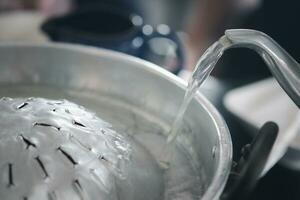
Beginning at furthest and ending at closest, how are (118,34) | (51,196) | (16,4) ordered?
(16,4)
(118,34)
(51,196)

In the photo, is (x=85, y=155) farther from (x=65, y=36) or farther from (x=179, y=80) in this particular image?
(x=65, y=36)

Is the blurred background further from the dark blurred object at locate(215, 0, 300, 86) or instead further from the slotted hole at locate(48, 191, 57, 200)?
the slotted hole at locate(48, 191, 57, 200)

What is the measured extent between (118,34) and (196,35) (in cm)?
34

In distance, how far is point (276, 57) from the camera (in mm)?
354

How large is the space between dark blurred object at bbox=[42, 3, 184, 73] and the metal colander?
0.17 meters

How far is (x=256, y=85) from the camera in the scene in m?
0.73

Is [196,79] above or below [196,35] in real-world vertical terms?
above

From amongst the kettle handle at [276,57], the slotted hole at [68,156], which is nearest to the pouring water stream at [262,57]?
the kettle handle at [276,57]

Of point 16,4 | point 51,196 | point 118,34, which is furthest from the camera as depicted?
point 16,4

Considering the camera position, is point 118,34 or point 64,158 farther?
point 118,34

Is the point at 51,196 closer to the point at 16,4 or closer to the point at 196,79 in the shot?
the point at 196,79

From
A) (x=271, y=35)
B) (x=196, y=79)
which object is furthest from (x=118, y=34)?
(x=271, y=35)

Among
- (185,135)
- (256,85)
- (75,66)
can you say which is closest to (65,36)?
(75,66)

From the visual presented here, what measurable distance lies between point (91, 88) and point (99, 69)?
0.02 m
